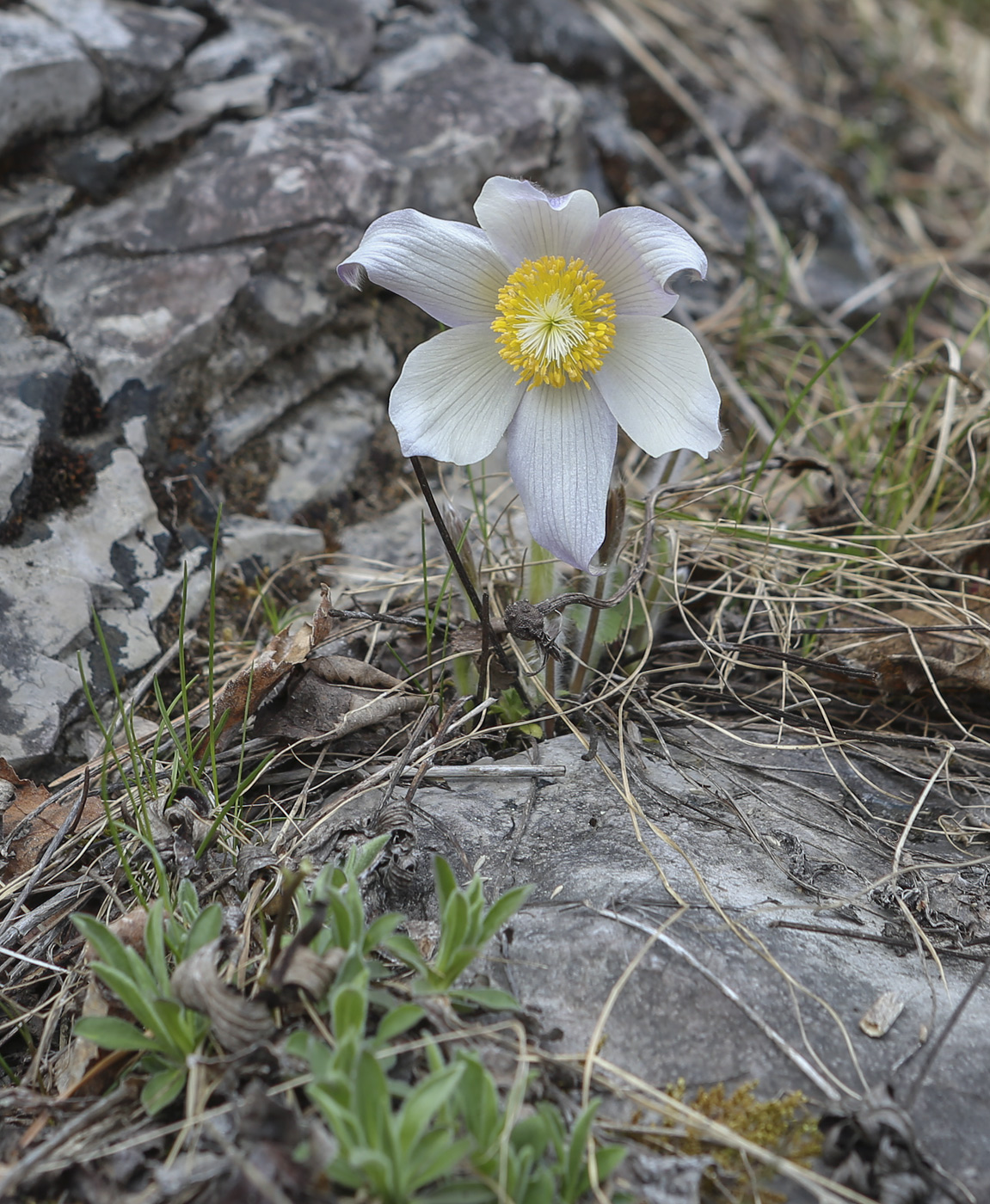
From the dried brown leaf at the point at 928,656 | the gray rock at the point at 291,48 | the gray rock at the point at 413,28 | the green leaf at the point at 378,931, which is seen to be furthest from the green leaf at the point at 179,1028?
the gray rock at the point at 413,28

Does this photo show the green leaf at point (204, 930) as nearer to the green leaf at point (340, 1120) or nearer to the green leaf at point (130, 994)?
the green leaf at point (130, 994)

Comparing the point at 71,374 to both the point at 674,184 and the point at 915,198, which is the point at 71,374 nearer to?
the point at 674,184

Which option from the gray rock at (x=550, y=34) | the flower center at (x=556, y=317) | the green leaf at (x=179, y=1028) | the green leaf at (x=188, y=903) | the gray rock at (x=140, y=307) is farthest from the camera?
the gray rock at (x=550, y=34)

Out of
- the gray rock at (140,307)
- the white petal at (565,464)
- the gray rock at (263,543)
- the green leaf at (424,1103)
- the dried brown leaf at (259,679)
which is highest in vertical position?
the white petal at (565,464)

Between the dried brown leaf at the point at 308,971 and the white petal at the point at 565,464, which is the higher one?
the white petal at the point at 565,464

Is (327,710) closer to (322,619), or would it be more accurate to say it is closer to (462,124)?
(322,619)

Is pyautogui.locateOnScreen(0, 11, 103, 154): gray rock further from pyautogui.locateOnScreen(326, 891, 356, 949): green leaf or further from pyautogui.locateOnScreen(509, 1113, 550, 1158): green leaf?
pyautogui.locateOnScreen(509, 1113, 550, 1158): green leaf

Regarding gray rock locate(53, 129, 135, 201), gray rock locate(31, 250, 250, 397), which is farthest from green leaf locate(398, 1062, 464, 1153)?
gray rock locate(53, 129, 135, 201)

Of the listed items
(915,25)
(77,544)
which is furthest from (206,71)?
(915,25)
